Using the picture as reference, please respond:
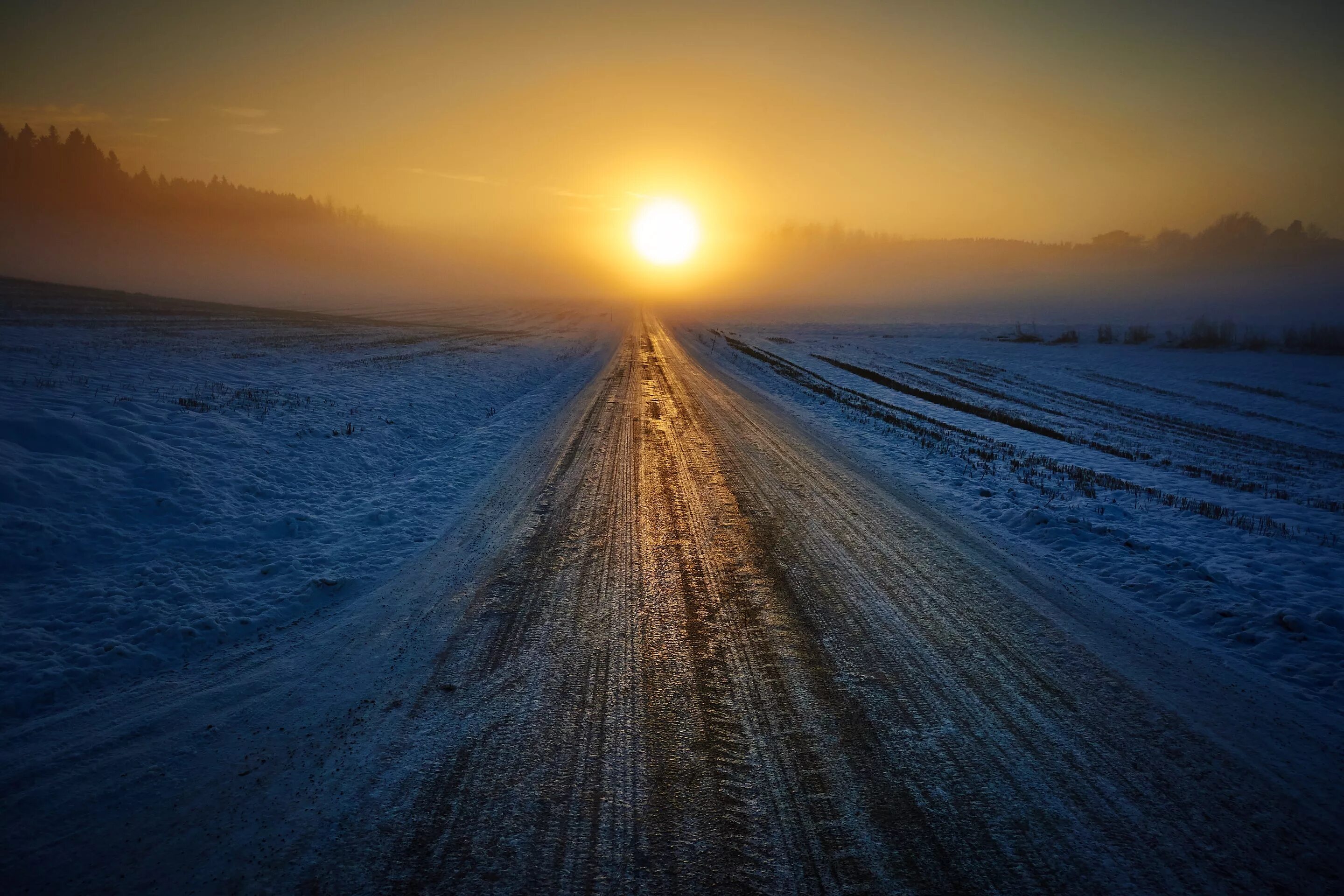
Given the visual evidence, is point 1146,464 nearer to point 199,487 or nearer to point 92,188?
point 199,487

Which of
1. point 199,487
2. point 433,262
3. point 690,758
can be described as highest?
point 433,262

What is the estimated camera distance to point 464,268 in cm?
14325

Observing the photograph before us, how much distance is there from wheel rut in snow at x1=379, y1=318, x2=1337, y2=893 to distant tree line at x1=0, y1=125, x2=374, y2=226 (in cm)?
16314

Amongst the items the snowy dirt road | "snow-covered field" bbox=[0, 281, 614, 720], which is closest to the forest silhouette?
"snow-covered field" bbox=[0, 281, 614, 720]

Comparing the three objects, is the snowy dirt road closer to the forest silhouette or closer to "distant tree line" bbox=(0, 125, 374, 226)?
the forest silhouette

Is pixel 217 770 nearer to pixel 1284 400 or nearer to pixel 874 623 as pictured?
pixel 874 623

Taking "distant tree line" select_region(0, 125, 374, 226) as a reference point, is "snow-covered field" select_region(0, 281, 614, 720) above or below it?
below

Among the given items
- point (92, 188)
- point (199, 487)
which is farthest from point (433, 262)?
point (199, 487)

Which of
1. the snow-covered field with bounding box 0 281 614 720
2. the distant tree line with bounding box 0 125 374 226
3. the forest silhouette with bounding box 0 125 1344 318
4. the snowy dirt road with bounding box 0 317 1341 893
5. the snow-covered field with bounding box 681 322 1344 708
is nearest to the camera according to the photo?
the snowy dirt road with bounding box 0 317 1341 893

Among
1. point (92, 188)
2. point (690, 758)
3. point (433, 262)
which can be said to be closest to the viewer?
point (690, 758)

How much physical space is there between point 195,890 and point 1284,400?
3888cm

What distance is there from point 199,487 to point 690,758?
814 cm

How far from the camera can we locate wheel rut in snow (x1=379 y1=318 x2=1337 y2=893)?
292 centimetres

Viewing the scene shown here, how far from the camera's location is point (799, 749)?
12.2 feet
